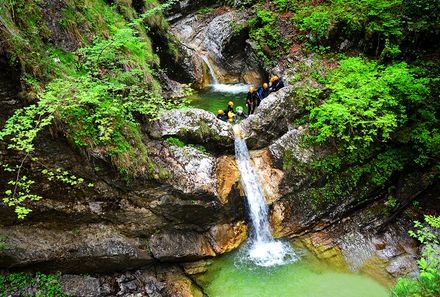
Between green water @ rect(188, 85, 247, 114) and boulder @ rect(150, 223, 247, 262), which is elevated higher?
green water @ rect(188, 85, 247, 114)

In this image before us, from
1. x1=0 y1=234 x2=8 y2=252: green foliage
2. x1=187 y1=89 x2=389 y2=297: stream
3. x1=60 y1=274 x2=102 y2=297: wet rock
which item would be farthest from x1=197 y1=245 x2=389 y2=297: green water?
x1=0 y1=234 x2=8 y2=252: green foliage

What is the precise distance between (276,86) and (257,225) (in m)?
5.59

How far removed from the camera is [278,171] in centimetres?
983

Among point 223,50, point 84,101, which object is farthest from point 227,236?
point 223,50

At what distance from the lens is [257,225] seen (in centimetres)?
953

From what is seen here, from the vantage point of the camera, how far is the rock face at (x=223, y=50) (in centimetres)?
1562

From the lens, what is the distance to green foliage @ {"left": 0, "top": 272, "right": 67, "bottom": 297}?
6617mm

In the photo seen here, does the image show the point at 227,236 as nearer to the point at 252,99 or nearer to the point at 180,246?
the point at 180,246

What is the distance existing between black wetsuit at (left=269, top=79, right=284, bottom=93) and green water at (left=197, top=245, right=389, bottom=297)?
6470 mm

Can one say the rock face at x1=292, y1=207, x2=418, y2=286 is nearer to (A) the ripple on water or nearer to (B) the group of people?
(A) the ripple on water

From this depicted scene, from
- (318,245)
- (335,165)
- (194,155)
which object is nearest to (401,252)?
(318,245)

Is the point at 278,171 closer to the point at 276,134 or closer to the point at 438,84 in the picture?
the point at 276,134

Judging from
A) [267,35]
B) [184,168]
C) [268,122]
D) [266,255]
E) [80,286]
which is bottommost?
[266,255]

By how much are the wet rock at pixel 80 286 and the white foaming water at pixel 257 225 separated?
4.14m
